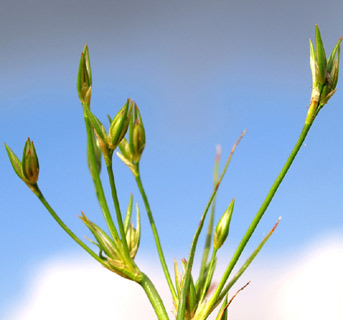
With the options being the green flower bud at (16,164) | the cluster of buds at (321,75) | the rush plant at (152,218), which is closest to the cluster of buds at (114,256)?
the rush plant at (152,218)

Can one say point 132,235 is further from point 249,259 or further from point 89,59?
point 89,59

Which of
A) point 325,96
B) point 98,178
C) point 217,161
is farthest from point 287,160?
point 98,178

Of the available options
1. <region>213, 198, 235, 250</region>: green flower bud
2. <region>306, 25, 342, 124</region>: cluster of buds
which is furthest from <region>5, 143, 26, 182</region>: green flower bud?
<region>306, 25, 342, 124</region>: cluster of buds

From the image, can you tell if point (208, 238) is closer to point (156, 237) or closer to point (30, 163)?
point (156, 237)

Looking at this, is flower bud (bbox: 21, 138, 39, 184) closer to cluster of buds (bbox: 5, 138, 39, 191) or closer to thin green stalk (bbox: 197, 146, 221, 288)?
cluster of buds (bbox: 5, 138, 39, 191)

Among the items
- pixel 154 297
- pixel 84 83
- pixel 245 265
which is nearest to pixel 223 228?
pixel 245 265

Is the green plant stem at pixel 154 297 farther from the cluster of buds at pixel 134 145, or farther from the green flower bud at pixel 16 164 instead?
the green flower bud at pixel 16 164

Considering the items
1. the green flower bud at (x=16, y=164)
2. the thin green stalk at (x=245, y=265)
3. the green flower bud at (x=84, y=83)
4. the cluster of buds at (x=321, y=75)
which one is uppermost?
the green flower bud at (x=84, y=83)
